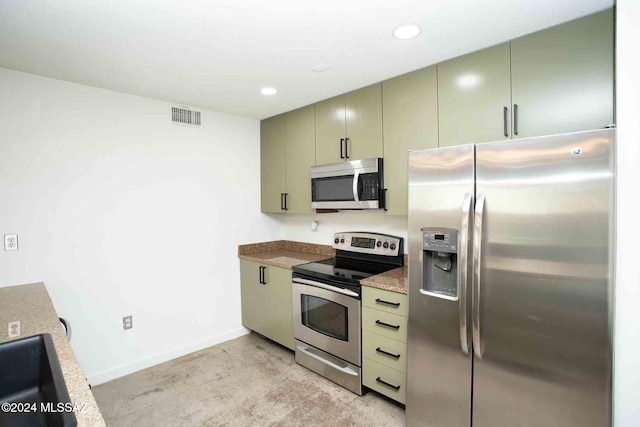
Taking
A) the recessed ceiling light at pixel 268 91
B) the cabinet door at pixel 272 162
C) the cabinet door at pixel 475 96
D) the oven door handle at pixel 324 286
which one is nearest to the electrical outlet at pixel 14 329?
the oven door handle at pixel 324 286

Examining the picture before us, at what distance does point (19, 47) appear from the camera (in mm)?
1888

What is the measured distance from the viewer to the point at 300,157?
3146 millimetres

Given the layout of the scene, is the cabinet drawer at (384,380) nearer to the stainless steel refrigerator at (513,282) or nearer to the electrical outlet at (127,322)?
the stainless steel refrigerator at (513,282)

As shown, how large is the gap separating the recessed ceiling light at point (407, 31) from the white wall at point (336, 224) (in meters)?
1.41

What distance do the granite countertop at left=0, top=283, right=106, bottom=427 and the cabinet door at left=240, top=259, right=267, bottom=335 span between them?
5.35 feet

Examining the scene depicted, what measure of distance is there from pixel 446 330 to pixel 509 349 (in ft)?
0.98

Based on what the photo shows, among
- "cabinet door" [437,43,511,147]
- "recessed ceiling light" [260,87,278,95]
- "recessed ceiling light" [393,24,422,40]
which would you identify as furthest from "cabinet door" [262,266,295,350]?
"recessed ceiling light" [393,24,422,40]

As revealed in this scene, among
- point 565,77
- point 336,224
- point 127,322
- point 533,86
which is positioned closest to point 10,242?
point 127,322

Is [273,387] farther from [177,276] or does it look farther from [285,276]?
[177,276]

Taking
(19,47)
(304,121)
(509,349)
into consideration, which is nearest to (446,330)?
(509,349)

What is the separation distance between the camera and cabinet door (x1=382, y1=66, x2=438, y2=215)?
7.17 ft

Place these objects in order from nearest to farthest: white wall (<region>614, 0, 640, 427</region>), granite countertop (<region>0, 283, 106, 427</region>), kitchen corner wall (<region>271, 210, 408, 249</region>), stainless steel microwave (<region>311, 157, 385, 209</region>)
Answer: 1. granite countertop (<region>0, 283, 106, 427</region>)
2. white wall (<region>614, 0, 640, 427</region>)
3. stainless steel microwave (<region>311, 157, 385, 209</region>)
4. kitchen corner wall (<region>271, 210, 408, 249</region>)

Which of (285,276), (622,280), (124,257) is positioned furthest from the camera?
(285,276)

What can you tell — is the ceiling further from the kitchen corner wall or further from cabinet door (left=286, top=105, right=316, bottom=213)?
the kitchen corner wall
